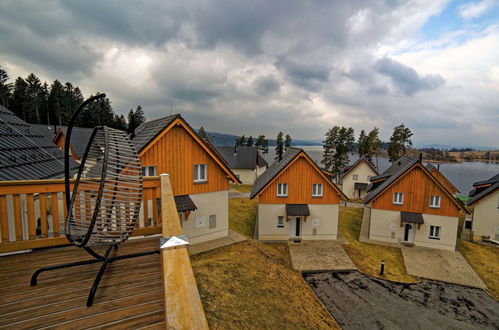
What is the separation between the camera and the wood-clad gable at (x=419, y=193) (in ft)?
70.0

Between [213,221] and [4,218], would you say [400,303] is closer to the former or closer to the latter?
[213,221]

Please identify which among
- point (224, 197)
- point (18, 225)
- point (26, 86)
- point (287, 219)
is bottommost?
point (287, 219)

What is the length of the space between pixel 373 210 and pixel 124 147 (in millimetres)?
24853

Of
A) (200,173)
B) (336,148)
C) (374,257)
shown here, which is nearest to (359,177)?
(336,148)

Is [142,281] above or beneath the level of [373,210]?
above

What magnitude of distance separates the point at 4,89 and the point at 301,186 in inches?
3285

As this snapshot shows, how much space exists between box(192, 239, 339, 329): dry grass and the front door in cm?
705

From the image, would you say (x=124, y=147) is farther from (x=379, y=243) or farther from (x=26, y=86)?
(x=26, y=86)

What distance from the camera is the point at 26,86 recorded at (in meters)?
69.8

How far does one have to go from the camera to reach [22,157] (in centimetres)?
675

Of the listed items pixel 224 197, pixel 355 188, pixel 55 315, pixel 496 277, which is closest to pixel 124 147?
pixel 55 315

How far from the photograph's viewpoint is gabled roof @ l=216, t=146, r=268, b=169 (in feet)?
175

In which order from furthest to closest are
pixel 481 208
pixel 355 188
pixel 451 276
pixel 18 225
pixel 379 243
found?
pixel 355 188 → pixel 481 208 → pixel 379 243 → pixel 451 276 → pixel 18 225

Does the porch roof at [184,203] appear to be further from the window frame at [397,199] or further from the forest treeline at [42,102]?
the forest treeline at [42,102]
